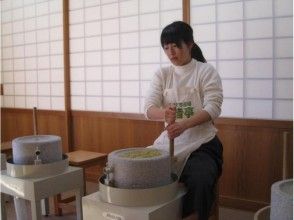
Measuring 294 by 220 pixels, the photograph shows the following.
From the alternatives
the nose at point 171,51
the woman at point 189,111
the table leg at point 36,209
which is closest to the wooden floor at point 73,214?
the table leg at point 36,209

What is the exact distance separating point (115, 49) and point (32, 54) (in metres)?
1.38

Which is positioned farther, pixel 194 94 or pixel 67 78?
pixel 67 78

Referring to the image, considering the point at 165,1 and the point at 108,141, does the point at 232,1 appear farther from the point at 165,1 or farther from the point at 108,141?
the point at 108,141

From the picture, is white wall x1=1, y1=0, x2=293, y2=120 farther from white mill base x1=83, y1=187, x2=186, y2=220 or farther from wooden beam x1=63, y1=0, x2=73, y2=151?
white mill base x1=83, y1=187, x2=186, y2=220

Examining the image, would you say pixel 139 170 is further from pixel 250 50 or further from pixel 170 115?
pixel 250 50

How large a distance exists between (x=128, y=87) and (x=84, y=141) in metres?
0.85

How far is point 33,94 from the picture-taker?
4500 millimetres

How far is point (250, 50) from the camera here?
9.34 feet

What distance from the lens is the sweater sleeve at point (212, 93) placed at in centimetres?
191

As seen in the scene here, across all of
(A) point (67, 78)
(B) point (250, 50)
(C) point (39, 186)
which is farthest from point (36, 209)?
(A) point (67, 78)

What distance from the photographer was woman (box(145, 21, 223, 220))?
1.77 m

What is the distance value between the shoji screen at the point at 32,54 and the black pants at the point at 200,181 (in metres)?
2.60

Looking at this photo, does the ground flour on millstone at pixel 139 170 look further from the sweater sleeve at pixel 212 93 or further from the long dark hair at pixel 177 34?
the long dark hair at pixel 177 34

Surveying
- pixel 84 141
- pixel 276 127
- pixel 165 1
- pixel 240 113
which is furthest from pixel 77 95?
pixel 276 127
